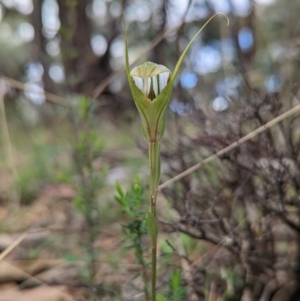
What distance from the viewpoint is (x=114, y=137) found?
137 inches

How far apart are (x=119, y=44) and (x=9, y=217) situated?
389cm

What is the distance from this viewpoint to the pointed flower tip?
0.49 m

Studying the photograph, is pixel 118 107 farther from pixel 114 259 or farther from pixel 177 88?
pixel 114 259

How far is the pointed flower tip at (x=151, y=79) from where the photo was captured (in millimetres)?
486

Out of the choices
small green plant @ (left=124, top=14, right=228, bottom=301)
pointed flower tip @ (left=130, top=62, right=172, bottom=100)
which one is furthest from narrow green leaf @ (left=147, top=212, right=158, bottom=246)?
pointed flower tip @ (left=130, top=62, right=172, bottom=100)

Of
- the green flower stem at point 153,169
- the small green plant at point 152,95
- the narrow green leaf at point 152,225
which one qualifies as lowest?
the narrow green leaf at point 152,225

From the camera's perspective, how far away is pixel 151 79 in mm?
489

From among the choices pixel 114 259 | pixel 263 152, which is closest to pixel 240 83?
pixel 263 152

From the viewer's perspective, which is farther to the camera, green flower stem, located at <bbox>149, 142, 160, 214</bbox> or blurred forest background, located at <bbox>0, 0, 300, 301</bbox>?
blurred forest background, located at <bbox>0, 0, 300, 301</bbox>

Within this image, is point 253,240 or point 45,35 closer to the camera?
point 253,240

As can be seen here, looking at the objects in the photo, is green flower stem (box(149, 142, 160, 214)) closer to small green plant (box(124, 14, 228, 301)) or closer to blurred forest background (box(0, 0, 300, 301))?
small green plant (box(124, 14, 228, 301))

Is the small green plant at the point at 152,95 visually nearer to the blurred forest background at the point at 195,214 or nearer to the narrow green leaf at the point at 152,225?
the narrow green leaf at the point at 152,225

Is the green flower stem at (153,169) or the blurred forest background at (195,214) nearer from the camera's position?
the green flower stem at (153,169)

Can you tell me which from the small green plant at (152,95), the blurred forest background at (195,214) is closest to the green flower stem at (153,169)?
the small green plant at (152,95)
